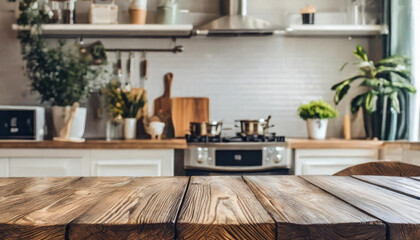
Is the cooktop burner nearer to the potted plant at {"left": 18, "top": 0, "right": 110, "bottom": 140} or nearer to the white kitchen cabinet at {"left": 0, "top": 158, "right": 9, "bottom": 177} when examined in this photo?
the potted plant at {"left": 18, "top": 0, "right": 110, "bottom": 140}

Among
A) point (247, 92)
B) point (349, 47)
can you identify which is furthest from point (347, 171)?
point (349, 47)

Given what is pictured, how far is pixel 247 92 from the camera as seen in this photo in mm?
3803

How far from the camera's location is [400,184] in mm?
1283

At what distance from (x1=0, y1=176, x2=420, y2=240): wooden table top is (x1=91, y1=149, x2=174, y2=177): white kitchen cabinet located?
5.67ft

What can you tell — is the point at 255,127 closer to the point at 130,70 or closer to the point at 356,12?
the point at 130,70

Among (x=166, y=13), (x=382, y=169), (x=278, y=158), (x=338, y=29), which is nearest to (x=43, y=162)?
(x=166, y=13)

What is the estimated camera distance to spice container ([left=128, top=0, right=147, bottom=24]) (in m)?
3.55

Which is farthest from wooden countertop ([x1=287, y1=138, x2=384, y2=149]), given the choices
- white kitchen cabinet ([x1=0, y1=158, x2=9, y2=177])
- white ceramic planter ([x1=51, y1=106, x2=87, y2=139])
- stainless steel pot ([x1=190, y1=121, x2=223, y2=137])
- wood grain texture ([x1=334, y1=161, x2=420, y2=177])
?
white kitchen cabinet ([x1=0, y1=158, x2=9, y2=177])

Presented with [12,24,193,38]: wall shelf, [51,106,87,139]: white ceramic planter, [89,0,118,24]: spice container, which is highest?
[89,0,118,24]: spice container

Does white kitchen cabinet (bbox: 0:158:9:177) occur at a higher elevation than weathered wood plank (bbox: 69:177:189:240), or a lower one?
lower

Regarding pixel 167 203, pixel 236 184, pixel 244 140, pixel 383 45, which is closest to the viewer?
pixel 167 203

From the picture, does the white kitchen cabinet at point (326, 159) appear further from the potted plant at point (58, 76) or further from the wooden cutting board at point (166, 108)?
the potted plant at point (58, 76)

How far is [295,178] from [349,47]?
2746 millimetres

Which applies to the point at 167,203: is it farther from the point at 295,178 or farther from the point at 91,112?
the point at 91,112
